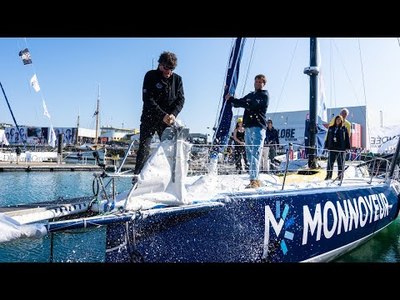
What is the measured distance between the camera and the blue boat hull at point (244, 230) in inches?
120

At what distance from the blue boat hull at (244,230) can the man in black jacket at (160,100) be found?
720mm

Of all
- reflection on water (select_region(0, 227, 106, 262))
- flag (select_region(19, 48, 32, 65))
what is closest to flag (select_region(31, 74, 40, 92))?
flag (select_region(19, 48, 32, 65))

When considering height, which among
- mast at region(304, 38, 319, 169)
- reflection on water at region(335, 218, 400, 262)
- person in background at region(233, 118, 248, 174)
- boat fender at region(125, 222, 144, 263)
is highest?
mast at region(304, 38, 319, 169)

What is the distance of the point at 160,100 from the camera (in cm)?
345

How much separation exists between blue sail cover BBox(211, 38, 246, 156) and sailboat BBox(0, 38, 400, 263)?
0.30 feet

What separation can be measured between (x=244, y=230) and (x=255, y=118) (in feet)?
4.46

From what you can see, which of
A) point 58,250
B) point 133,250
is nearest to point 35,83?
point 58,250

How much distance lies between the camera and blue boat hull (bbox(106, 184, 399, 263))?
3.04m

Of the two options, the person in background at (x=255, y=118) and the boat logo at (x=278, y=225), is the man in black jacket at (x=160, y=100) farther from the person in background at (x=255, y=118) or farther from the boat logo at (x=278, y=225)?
the boat logo at (x=278, y=225)

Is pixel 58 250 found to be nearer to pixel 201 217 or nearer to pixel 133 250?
pixel 133 250

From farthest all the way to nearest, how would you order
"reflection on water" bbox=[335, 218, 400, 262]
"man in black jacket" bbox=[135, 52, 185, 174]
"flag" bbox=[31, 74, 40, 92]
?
"flag" bbox=[31, 74, 40, 92], "reflection on water" bbox=[335, 218, 400, 262], "man in black jacket" bbox=[135, 52, 185, 174]

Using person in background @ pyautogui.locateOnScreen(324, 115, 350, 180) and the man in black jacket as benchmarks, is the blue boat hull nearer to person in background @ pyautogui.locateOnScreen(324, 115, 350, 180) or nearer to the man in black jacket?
the man in black jacket
